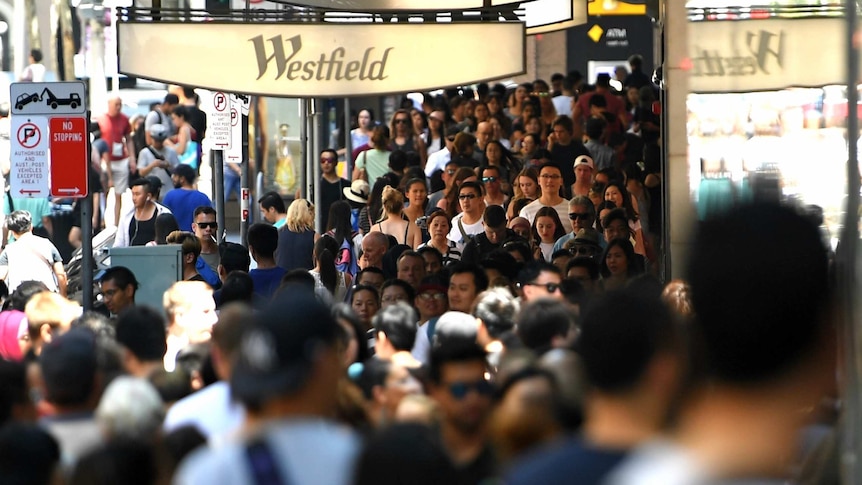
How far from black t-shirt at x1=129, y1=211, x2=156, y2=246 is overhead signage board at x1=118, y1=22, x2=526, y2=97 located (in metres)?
4.69

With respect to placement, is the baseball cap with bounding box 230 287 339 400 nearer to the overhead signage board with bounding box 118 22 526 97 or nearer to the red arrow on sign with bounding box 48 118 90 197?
the overhead signage board with bounding box 118 22 526 97

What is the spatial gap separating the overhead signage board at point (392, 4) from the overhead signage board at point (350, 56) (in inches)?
18.9

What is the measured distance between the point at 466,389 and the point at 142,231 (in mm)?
11133

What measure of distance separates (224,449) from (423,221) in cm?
1070

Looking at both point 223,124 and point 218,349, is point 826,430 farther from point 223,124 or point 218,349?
point 223,124

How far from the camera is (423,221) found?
14250 millimetres

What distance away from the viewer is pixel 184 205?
17750 mm

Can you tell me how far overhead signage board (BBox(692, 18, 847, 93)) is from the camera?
7.81m

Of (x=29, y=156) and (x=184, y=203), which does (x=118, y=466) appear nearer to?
(x=29, y=156)

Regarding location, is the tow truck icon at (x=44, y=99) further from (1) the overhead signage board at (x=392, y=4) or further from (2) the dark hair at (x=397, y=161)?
(2) the dark hair at (x=397, y=161)

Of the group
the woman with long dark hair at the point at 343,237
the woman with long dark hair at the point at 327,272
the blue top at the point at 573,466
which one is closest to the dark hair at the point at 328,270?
the woman with long dark hair at the point at 327,272

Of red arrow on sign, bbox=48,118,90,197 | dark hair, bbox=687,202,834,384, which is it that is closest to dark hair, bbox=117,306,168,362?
dark hair, bbox=687,202,834,384

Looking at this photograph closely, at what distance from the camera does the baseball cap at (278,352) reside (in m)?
3.67

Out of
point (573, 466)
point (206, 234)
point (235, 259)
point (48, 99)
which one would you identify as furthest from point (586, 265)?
point (573, 466)
